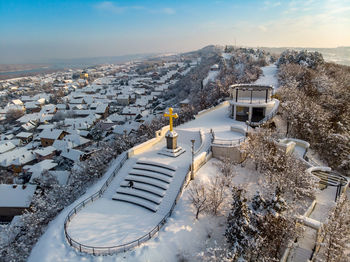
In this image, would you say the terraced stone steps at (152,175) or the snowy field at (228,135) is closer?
the terraced stone steps at (152,175)

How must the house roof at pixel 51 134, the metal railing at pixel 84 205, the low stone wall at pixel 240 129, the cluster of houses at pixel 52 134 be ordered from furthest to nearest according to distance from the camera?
the house roof at pixel 51 134, the cluster of houses at pixel 52 134, the low stone wall at pixel 240 129, the metal railing at pixel 84 205

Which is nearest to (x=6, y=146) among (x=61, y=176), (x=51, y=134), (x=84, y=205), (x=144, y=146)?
(x=51, y=134)

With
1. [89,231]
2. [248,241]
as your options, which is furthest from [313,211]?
[89,231]

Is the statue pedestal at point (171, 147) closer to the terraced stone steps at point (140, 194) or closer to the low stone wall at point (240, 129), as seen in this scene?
the terraced stone steps at point (140, 194)

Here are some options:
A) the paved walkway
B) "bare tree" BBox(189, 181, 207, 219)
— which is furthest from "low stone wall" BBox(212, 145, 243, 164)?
"bare tree" BBox(189, 181, 207, 219)

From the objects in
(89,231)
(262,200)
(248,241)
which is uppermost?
(262,200)

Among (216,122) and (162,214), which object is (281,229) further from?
(216,122)

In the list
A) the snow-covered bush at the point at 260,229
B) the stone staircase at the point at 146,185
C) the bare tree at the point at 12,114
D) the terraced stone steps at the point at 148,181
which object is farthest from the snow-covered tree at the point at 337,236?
the bare tree at the point at 12,114

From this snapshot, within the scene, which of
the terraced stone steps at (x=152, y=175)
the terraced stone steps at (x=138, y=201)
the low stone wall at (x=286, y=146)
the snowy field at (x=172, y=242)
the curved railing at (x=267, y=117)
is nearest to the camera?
the snowy field at (x=172, y=242)
